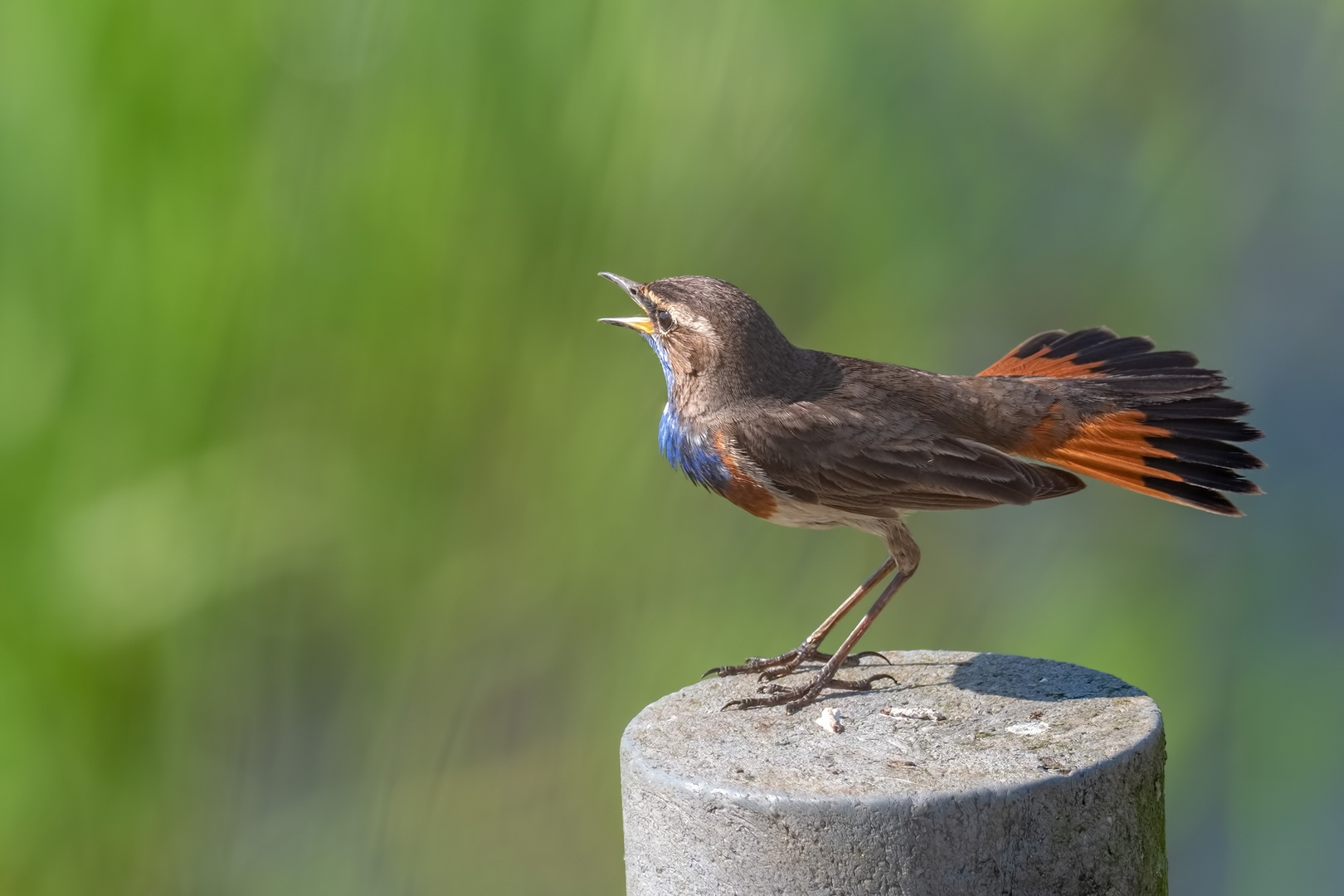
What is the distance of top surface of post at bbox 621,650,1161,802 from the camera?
3.07 m

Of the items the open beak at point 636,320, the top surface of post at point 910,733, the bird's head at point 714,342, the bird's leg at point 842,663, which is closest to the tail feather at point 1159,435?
the bird's leg at point 842,663

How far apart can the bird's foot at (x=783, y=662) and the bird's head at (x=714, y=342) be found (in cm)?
77

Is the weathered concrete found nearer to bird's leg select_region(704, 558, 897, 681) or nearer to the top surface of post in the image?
the top surface of post

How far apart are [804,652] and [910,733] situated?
659 mm

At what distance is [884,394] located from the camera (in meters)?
3.83

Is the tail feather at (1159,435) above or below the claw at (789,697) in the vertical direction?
above

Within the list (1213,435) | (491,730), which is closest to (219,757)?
(491,730)

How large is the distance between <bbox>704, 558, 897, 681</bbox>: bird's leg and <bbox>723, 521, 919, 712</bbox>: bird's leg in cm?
8

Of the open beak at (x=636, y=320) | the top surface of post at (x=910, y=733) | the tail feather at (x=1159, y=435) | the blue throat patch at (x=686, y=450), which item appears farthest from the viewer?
the open beak at (x=636, y=320)

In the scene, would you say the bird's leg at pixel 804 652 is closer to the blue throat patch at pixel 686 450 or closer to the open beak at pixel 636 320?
the blue throat patch at pixel 686 450

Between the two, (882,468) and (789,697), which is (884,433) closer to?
(882,468)

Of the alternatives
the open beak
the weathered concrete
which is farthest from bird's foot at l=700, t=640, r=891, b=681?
the open beak

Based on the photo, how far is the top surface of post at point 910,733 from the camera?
307cm

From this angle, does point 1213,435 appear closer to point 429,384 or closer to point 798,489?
point 798,489
